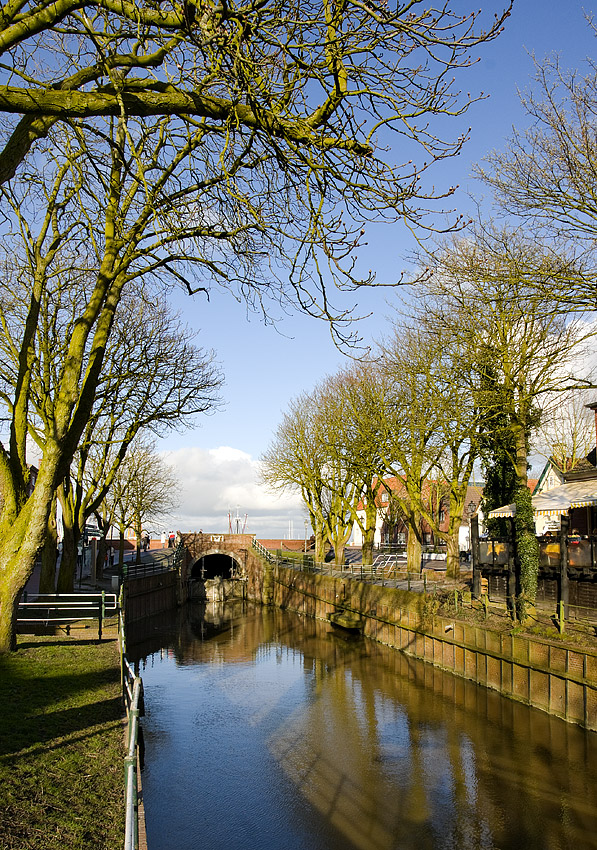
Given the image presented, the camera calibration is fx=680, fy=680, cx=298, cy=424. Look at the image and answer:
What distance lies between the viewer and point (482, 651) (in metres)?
18.3

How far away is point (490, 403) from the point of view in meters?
18.8

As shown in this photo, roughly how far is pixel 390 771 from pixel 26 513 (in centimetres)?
807

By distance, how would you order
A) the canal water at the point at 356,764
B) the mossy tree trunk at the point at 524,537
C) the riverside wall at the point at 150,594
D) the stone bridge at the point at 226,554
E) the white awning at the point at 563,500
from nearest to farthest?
the canal water at the point at 356,764
the mossy tree trunk at the point at 524,537
the white awning at the point at 563,500
the riverside wall at the point at 150,594
the stone bridge at the point at 226,554

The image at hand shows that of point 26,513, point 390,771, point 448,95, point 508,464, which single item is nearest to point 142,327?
point 26,513

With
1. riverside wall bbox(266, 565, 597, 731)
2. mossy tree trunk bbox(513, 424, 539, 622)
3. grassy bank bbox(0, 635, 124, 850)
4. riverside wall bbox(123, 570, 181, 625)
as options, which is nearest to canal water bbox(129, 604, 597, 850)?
riverside wall bbox(266, 565, 597, 731)

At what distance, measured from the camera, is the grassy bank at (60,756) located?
5504 millimetres

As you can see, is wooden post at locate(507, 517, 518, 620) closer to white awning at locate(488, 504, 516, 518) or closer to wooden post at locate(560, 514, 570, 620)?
white awning at locate(488, 504, 516, 518)

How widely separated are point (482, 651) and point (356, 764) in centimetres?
667

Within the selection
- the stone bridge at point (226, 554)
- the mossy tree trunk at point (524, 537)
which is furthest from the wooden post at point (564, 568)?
the stone bridge at point (226, 554)

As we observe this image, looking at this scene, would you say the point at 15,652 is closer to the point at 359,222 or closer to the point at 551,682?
the point at 359,222

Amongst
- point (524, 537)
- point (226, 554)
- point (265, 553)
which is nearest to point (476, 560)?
point (524, 537)

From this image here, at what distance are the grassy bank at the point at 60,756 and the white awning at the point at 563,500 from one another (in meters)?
14.0

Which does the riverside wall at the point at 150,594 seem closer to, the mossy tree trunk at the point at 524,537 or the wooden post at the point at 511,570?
the wooden post at the point at 511,570

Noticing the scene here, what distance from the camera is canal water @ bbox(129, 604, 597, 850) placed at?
394 inches
